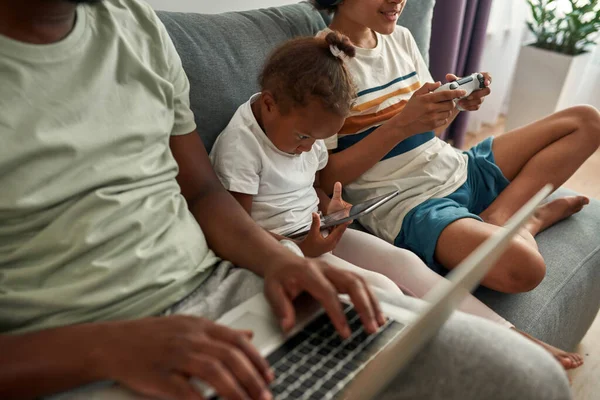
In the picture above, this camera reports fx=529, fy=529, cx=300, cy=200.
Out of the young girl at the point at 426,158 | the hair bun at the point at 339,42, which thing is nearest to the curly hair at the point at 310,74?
the hair bun at the point at 339,42

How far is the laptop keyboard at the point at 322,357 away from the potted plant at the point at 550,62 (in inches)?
90.4

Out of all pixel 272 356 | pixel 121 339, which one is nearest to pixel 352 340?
pixel 272 356

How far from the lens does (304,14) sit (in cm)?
142

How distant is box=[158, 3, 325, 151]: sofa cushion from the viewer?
3.67ft

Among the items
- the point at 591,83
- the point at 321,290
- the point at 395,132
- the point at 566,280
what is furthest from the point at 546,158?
the point at 591,83

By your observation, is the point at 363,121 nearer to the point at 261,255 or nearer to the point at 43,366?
the point at 261,255

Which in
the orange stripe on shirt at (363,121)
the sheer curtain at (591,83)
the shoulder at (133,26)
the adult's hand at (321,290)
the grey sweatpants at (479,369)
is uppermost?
the shoulder at (133,26)

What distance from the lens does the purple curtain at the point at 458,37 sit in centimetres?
227

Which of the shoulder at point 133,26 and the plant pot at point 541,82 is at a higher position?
the shoulder at point 133,26

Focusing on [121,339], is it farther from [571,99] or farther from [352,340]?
[571,99]

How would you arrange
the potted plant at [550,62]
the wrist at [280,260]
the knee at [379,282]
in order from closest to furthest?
the wrist at [280,260]
the knee at [379,282]
the potted plant at [550,62]

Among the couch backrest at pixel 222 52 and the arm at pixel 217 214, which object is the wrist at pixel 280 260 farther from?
the couch backrest at pixel 222 52

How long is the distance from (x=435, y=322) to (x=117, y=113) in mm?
523

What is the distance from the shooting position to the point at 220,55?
117 centimetres
